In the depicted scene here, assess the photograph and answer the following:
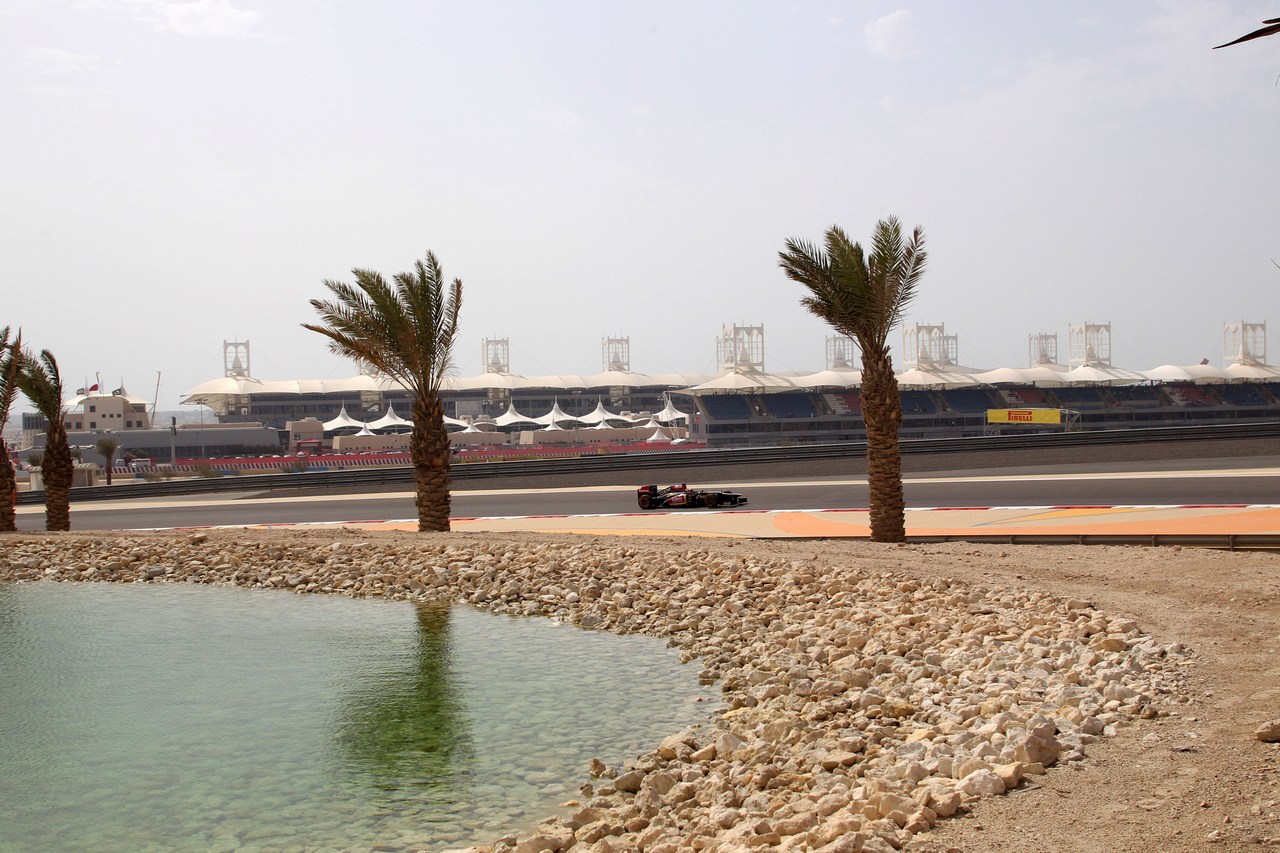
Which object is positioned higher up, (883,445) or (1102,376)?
(1102,376)

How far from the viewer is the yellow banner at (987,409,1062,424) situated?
2815 inches

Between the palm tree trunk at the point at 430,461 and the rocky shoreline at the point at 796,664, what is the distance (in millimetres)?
1878

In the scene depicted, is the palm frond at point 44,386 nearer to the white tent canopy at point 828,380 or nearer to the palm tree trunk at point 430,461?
the palm tree trunk at point 430,461

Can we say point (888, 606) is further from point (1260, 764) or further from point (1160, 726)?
point (1260, 764)

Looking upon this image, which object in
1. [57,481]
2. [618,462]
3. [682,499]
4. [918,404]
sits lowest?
[682,499]

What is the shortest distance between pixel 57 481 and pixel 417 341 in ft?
40.6

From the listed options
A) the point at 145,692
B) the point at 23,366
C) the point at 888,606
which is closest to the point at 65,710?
the point at 145,692

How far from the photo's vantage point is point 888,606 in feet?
42.6

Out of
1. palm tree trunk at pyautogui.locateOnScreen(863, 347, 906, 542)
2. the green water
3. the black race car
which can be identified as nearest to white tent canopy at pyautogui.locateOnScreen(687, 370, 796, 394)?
the black race car

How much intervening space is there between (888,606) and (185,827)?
8530 millimetres

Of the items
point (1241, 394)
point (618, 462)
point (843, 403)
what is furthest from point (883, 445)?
point (1241, 394)

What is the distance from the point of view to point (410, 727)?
988cm

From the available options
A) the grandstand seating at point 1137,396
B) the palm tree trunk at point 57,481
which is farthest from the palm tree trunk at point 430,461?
the grandstand seating at point 1137,396

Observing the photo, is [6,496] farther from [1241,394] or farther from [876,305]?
[1241,394]
